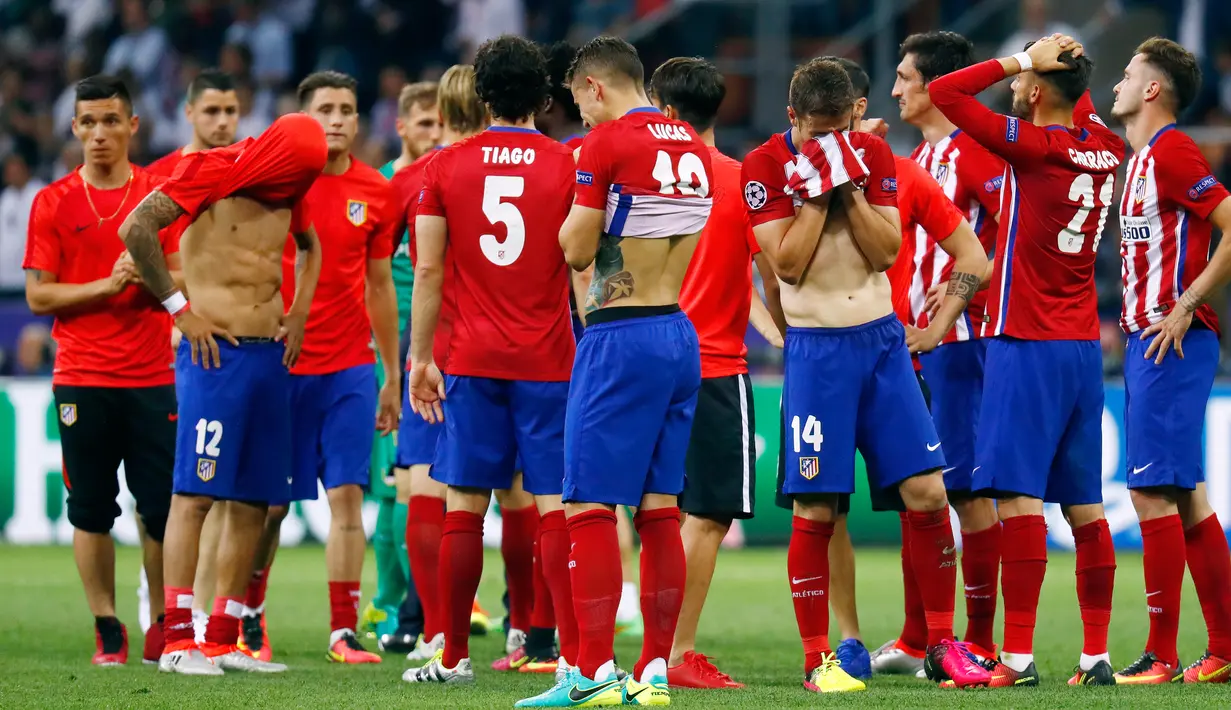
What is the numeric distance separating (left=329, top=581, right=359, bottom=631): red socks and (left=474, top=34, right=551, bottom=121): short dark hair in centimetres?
285

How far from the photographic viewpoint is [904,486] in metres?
6.97

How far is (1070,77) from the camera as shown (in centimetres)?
712

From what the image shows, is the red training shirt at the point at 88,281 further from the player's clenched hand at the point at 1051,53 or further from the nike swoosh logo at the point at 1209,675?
the nike swoosh logo at the point at 1209,675

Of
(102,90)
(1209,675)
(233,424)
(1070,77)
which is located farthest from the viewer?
(102,90)

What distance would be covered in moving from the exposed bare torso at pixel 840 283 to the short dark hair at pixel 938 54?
1.34 m

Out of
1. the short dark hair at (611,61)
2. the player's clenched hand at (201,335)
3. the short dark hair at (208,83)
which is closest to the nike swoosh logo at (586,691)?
the short dark hair at (611,61)

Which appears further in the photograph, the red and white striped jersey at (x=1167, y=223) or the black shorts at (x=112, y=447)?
the black shorts at (x=112, y=447)

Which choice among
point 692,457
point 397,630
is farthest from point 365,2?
point 692,457

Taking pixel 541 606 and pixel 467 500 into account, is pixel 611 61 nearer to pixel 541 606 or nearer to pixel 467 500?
pixel 467 500

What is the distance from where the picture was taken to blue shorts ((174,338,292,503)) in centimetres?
764

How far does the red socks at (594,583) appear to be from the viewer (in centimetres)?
622

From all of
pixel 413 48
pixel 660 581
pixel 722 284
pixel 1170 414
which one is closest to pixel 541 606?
pixel 660 581

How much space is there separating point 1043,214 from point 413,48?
15.1m

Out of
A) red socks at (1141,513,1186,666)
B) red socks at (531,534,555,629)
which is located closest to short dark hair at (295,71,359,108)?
red socks at (531,534,555,629)
